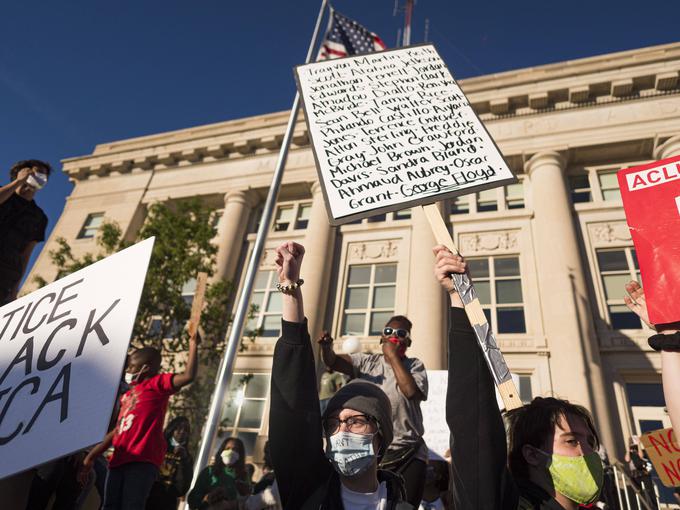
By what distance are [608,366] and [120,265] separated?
44.3ft

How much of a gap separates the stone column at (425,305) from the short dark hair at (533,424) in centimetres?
1051

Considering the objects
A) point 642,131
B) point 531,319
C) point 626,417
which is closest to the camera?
point 626,417

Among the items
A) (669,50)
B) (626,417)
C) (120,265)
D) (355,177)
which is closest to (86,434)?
(120,265)

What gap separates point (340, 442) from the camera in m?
1.80

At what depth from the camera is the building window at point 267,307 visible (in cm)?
1564

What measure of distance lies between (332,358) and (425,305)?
10441 mm

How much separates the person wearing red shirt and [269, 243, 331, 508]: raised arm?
1941 millimetres

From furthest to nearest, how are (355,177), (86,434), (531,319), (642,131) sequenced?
(642,131)
(531,319)
(355,177)
(86,434)

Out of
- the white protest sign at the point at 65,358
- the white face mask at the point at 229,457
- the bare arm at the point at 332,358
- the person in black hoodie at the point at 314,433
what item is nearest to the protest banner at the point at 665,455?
the bare arm at the point at 332,358

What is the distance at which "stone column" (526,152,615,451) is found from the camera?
11.0 m

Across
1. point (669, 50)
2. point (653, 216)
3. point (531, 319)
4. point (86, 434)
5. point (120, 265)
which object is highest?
point (669, 50)

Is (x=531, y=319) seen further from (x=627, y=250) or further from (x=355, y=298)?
(x=355, y=298)

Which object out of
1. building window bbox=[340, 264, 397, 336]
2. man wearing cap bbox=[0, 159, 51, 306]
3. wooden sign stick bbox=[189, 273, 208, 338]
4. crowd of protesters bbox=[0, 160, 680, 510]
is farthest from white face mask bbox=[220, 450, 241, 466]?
building window bbox=[340, 264, 397, 336]

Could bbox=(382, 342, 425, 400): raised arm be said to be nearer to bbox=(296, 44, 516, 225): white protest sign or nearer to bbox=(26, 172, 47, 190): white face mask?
bbox=(296, 44, 516, 225): white protest sign
